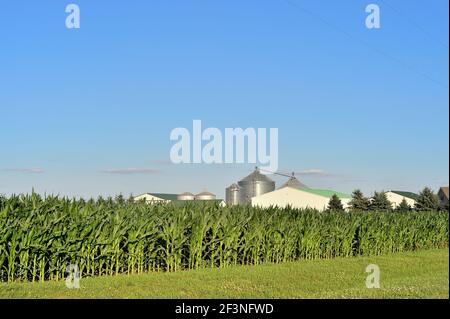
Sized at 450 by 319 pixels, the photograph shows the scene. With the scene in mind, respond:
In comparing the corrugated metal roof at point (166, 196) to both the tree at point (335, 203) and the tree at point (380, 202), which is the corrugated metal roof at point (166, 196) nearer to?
the tree at point (335, 203)

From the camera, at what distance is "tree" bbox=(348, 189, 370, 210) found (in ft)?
264

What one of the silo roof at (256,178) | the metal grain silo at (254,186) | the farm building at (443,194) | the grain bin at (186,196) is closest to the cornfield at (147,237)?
the farm building at (443,194)

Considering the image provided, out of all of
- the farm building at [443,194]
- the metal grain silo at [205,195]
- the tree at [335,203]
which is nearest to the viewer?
the farm building at [443,194]

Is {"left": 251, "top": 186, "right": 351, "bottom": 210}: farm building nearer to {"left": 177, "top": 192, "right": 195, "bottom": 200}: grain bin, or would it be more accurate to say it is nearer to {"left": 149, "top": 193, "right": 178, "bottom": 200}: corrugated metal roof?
{"left": 177, "top": 192, "right": 195, "bottom": 200}: grain bin

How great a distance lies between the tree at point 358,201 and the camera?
80.4 meters

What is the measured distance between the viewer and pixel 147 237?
720 inches

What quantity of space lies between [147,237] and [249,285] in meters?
5.20

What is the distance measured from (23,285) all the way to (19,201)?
390cm

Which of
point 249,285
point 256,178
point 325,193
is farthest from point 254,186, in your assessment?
point 249,285

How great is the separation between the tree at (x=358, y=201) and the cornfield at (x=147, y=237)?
181 ft

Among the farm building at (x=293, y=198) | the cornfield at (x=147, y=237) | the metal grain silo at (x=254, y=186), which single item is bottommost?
the cornfield at (x=147, y=237)
